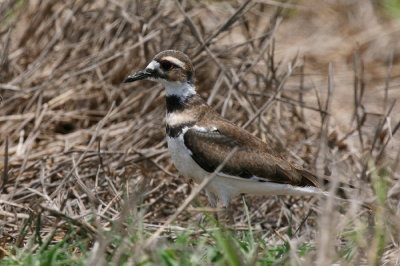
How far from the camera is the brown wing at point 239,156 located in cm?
489

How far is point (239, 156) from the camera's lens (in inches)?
195

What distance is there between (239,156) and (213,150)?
18 centimetres

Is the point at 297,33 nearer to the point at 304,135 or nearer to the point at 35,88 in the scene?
the point at 304,135

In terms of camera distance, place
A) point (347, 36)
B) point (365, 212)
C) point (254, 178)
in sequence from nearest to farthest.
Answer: point (254, 178) → point (365, 212) → point (347, 36)

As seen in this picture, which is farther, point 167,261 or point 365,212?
point 365,212

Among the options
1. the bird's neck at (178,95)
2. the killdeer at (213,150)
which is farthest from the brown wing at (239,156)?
the bird's neck at (178,95)

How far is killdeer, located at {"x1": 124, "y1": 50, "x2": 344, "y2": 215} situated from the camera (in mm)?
4902

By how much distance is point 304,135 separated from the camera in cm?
685

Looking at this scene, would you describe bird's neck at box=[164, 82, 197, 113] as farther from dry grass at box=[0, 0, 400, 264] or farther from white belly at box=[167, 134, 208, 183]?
dry grass at box=[0, 0, 400, 264]

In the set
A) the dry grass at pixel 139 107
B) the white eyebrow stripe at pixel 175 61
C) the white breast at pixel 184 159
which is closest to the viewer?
the white breast at pixel 184 159

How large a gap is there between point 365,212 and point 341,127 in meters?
1.60

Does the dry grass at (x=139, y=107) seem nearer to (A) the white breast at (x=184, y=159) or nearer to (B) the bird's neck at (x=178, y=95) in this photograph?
(A) the white breast at (x=184, y=159)

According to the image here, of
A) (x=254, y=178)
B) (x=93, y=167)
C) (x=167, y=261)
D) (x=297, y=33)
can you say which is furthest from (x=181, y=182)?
(x=297, y=33)

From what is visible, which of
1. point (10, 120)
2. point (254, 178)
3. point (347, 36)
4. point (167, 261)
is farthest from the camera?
point (347, 36)
